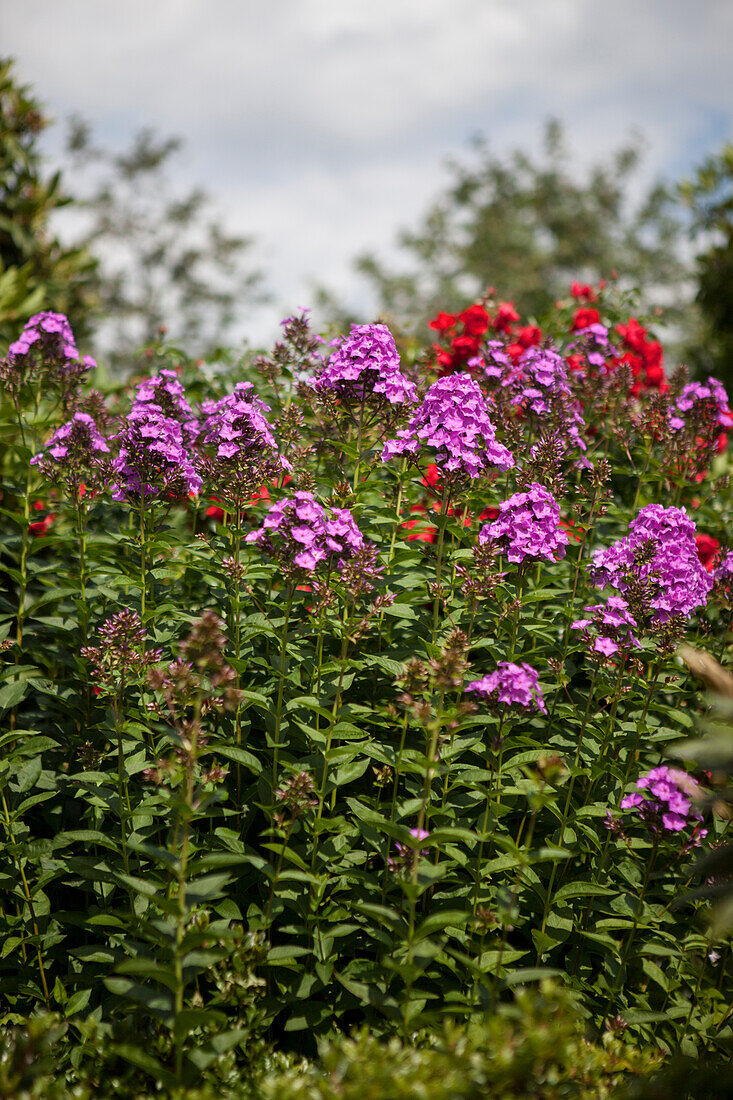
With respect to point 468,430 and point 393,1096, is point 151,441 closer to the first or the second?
point 468,430

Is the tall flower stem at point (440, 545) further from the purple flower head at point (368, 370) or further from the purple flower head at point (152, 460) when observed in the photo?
the purple flower head at point (152, 460)

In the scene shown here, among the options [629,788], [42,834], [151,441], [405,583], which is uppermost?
[151,441]

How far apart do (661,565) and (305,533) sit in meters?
1.56

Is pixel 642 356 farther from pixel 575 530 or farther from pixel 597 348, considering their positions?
pixel 575 530

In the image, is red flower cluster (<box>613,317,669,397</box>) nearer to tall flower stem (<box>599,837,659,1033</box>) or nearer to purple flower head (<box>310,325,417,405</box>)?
purple flower head (<box>310,325,417,405</box>)

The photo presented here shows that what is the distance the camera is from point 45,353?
185 inches

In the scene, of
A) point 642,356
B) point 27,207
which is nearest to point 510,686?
point 642,356

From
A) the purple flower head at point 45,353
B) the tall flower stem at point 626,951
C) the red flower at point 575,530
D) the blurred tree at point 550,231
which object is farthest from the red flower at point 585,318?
the blurred tree at point 550,231

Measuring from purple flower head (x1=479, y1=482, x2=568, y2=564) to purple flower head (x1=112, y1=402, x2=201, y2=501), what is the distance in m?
1.35

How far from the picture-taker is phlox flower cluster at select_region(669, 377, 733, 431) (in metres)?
5.02

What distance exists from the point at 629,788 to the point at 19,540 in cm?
323

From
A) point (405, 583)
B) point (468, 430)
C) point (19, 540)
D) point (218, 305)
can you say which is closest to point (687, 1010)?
point (405, 583)

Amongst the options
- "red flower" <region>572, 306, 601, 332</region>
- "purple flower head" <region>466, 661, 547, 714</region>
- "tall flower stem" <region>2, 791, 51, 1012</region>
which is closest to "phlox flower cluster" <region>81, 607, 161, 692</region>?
"tall flower stem" <region>2, 791, 51, 1012</region>

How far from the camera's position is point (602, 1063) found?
2.98 m
